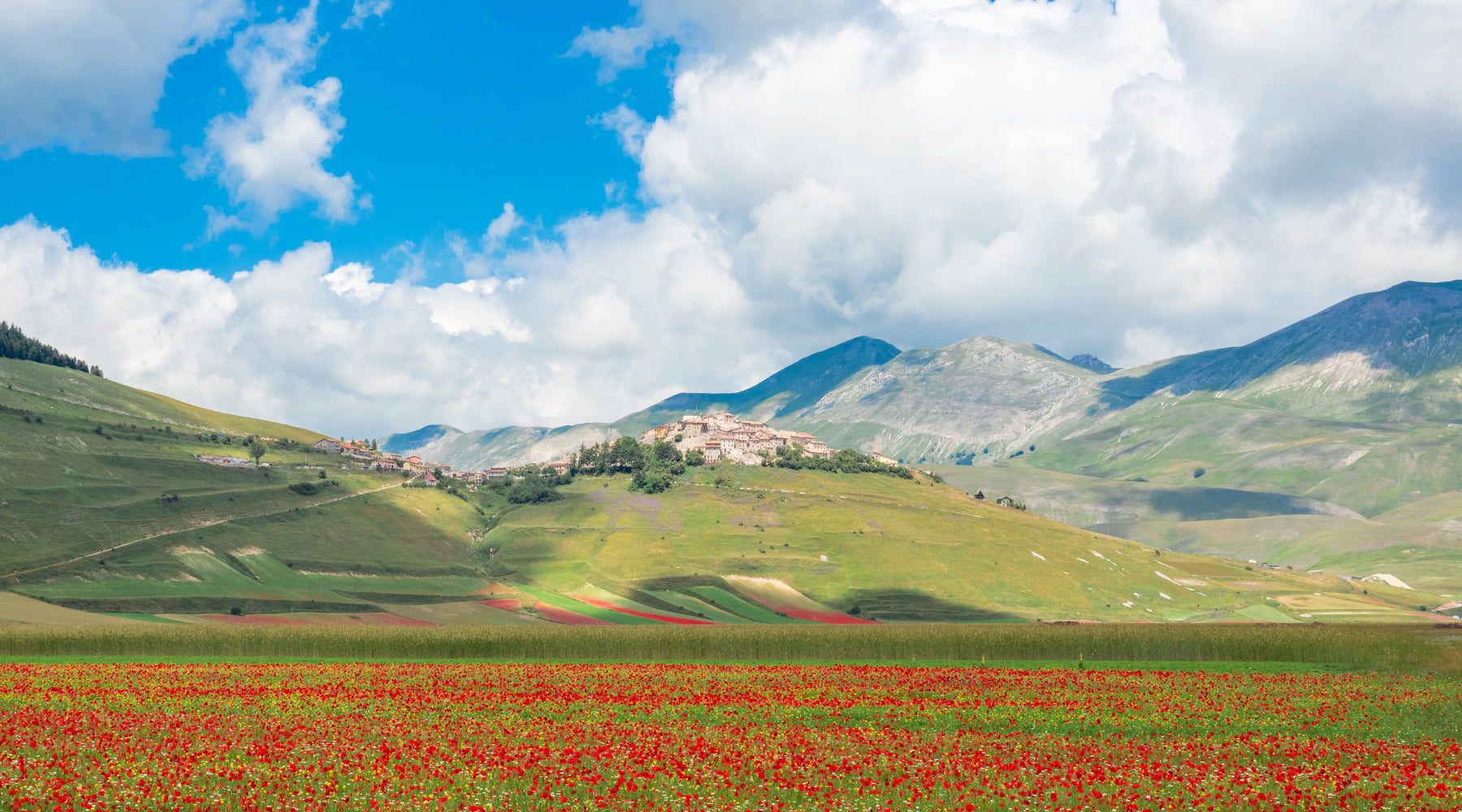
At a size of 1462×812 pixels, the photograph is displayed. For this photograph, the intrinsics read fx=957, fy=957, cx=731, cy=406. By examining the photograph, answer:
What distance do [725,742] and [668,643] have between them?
47.2 m

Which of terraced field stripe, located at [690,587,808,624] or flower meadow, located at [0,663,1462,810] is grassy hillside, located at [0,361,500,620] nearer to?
terraced field stripe, located at [690,587,808,624]

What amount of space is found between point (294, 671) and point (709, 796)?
40118 millimetres

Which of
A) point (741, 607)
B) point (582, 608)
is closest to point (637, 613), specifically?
point (582, 608)

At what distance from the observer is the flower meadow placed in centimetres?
2700

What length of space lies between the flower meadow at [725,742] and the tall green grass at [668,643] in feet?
80.1

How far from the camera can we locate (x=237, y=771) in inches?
1136

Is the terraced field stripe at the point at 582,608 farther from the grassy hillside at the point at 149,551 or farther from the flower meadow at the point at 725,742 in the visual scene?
the flower meadow at the point at 725,742

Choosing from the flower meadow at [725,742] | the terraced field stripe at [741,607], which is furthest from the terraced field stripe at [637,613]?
the flower meadow at [725,742]

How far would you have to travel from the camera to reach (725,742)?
33.7 metres

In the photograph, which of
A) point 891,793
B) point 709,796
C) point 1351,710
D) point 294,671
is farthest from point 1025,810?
point 294,671

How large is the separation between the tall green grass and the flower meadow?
2441 centimetres

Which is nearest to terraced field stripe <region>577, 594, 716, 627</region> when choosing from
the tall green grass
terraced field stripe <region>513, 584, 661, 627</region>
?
terraced field stripe <region>513, 584, 661, 627</region>

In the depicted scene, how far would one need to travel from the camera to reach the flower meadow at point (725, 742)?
2700 cm

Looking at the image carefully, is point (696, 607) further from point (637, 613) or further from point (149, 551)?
point (149, 551)
